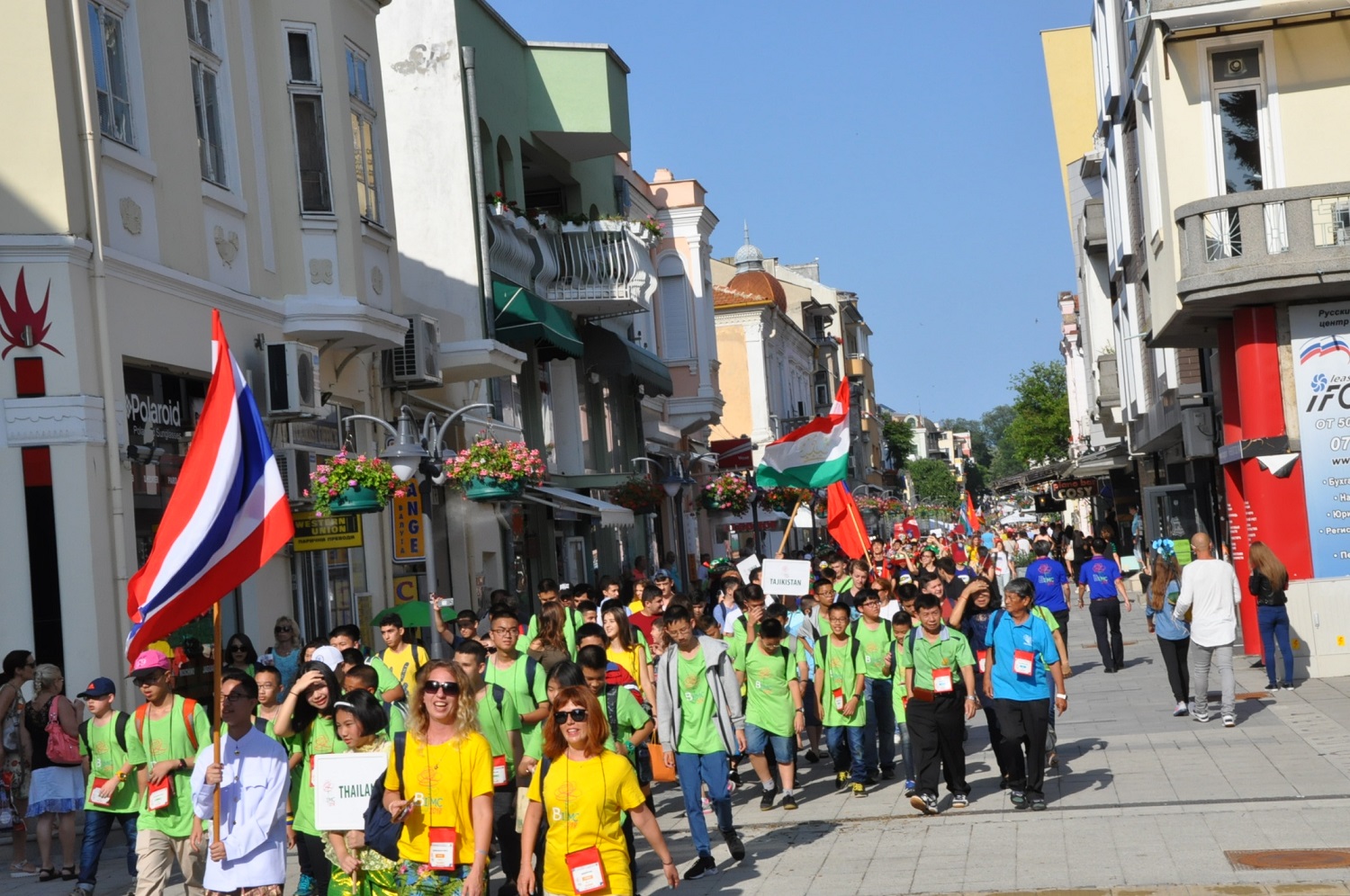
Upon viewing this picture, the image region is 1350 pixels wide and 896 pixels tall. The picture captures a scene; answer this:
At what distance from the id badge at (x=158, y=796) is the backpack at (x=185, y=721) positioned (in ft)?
1.27

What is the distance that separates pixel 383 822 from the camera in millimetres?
7688

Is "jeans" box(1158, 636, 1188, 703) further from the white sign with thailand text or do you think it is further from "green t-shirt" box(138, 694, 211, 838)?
"green t-shirt" box(138, 694, 211, 838)

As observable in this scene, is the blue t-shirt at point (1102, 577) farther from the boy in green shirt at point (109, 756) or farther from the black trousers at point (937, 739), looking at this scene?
the boy in green shirt at point (109, 756)

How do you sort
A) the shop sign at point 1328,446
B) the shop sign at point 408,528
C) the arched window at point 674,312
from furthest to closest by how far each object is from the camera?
the arched window at point 674,312 → the shop sign at point 408,528 → the shop sign at point 1328,446

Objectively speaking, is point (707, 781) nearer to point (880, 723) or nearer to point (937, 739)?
point (937, 739)

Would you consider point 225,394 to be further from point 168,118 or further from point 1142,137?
point 1142,137

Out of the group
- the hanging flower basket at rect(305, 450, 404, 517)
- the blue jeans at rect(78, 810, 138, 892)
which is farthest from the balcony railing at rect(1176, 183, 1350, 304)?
the blue jeans at rect(78, 810, 138, 892)

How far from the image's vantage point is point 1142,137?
2273 centimetres

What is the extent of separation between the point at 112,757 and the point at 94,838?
907 millimetres

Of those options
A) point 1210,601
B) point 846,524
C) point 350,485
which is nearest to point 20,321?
point 350,485

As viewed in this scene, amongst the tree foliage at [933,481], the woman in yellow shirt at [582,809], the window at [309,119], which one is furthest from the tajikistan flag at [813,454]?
the tree foliage at [933,481]

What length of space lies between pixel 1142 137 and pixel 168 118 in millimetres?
12892

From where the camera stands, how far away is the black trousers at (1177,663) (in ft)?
55.6

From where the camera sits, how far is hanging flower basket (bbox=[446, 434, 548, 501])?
63.7ft
